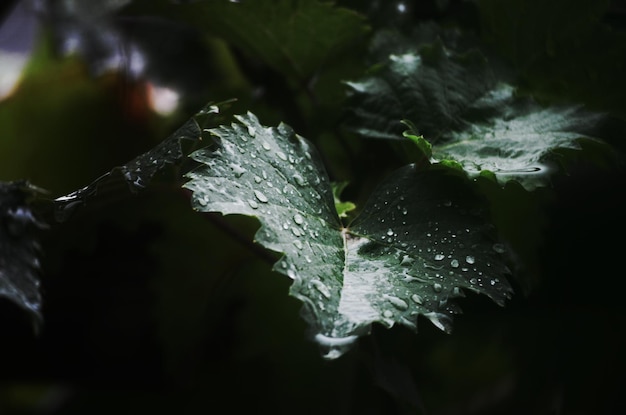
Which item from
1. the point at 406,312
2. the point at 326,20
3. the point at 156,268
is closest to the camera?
the point at 406,312

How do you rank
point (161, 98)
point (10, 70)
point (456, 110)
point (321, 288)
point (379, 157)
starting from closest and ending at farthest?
point (321, 288)
point (456, 110)
point (379, 157)
point (161, 98)
point (10, 70)

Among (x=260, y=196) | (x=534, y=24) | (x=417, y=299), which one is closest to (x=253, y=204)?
(x=260, y=196)

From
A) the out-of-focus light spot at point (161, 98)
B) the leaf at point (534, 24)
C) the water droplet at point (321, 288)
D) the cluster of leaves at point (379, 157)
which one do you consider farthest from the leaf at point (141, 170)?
the out-of-focus light spot at point (161, 98)

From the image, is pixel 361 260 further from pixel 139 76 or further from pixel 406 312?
pixel 139 76

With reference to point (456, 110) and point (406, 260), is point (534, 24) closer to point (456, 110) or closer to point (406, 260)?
point (456, 110)

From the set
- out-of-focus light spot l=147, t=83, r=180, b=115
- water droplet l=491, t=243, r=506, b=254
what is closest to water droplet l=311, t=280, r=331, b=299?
water droplet l=491, t=243, r=506, b=254

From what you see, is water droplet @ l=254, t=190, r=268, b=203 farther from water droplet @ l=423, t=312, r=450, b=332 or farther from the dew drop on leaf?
water droplet @ l=423, t=312, r=450, b=332

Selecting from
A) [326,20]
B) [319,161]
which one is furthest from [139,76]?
[319,161]
